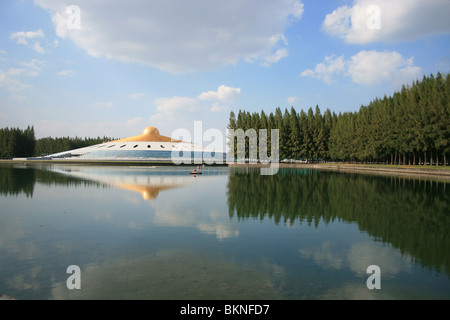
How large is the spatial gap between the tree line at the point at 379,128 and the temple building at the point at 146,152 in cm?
1739

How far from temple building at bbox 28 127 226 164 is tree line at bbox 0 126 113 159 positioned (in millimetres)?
10528

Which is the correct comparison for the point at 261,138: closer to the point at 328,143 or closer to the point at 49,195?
the point at 328,143

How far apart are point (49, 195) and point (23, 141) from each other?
302 ft

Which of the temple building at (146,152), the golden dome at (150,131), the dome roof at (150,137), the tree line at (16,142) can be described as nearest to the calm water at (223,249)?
the temple building at (146,152)

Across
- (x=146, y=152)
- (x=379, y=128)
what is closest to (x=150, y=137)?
(x=146, y=152)

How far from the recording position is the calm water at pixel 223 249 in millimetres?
6613

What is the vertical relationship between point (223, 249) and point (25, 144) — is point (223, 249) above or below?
below

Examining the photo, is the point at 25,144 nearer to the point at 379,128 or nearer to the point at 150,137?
the point at 150,137

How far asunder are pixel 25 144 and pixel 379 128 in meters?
94.9

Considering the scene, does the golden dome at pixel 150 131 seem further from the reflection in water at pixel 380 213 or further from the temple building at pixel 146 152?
the reflection in water at pixel 380 213

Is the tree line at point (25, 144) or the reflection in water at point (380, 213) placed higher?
the tree line at point (25, 144)

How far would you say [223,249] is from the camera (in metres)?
9.20
